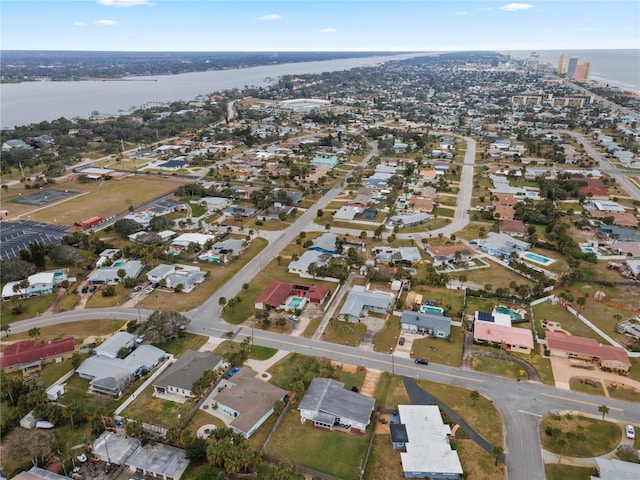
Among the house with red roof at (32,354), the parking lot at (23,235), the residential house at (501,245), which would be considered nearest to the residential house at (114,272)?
the house with red roof at (32,354)

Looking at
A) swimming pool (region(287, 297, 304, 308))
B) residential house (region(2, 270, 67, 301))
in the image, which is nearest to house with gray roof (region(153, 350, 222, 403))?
swimming pool (region(287, 297, 304, 308))

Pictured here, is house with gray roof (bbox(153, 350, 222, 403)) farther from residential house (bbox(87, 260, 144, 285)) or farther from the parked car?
the parked car

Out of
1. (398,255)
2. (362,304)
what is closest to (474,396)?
(362,304)

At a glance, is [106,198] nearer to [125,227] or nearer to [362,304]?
[125,227]

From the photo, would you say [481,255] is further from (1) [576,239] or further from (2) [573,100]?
(2) [573,100]

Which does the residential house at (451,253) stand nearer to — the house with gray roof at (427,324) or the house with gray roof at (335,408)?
the house with gray roof at (427,324)

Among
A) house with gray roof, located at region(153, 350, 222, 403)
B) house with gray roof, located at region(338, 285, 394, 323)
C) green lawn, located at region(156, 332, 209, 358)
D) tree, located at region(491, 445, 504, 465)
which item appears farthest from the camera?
house with gray roof, located at region(338, 285, 394, 323)

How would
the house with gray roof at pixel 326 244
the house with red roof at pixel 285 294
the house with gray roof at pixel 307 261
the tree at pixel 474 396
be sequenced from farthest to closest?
the house with gray roof at pixel 326 244
the house with gray roof at pixel 307 261
the house with red roof at pixel 285 294
the tree at pixel 474 396
